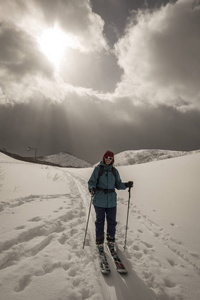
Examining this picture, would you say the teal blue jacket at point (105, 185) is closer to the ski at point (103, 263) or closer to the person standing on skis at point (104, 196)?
the person standing on skis at point (104, 196)

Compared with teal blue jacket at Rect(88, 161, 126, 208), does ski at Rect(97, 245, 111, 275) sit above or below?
below

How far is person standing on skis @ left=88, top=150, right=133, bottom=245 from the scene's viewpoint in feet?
13.2

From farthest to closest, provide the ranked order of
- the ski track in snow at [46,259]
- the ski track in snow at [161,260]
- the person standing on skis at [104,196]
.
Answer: the person standing on skis at [104,196] → the ski track in snow at [161,260] → the ski track in snow at [46,259]

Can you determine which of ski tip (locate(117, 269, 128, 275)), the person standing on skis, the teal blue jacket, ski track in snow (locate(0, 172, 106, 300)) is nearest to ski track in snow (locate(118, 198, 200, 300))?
ski tip (locate(117, 269, 128, 275))

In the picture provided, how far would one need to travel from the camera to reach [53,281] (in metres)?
2.71

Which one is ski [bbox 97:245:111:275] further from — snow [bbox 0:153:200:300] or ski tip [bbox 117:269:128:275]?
ski tip [bbox 117:269:128:275]

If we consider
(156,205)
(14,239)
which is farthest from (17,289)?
(156,205)

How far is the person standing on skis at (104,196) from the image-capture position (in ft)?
13.2

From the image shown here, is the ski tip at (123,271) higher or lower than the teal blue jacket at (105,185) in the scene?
lower

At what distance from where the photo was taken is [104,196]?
4078 mm

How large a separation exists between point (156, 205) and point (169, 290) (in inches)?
211

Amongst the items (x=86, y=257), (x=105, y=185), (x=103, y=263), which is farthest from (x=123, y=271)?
(x=105, y=185)

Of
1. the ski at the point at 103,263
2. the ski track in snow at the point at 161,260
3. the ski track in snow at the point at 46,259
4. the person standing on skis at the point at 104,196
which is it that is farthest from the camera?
the person standing on skis at the point at 104,196

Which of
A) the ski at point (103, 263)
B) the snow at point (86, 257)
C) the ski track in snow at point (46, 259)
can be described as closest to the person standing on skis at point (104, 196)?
the ski at point (103, 263)
